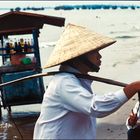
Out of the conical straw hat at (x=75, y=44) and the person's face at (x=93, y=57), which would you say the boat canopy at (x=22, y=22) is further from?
the person's face at (x=93, y=57)

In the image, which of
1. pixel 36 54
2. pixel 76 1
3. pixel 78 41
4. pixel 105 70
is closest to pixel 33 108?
pixel 36 54

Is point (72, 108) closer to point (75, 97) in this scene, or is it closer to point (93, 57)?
point (75, 97)

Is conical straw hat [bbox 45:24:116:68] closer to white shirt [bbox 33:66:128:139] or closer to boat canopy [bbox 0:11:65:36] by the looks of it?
white shirt [bbox 33:66:128:139]

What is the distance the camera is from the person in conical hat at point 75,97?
278cm

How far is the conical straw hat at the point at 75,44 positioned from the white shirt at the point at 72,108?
12cm

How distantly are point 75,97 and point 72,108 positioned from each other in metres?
0.08

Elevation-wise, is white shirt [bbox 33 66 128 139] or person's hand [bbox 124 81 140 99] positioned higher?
person's hand [bbox 124 81 140 99]

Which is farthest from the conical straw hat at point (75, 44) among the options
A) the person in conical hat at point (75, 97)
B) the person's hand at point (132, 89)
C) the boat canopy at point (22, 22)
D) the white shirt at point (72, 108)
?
the boat canopy at point (22, 22)

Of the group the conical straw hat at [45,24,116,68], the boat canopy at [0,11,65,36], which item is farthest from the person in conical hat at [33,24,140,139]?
the boat canopy at [0,11,65,36]

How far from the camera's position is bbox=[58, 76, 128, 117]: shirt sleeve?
9.11ft

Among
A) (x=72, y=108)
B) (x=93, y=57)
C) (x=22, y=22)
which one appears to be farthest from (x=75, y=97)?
(x=22, y=22)

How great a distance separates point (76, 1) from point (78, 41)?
7568 centimetres

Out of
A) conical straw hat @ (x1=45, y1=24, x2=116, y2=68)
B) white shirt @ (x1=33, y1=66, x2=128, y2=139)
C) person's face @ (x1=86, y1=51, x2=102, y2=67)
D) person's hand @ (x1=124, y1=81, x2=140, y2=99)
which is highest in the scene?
conical straw hat @ (x1=45, y1=24, x2=116, y2=68)

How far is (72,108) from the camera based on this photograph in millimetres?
2854
